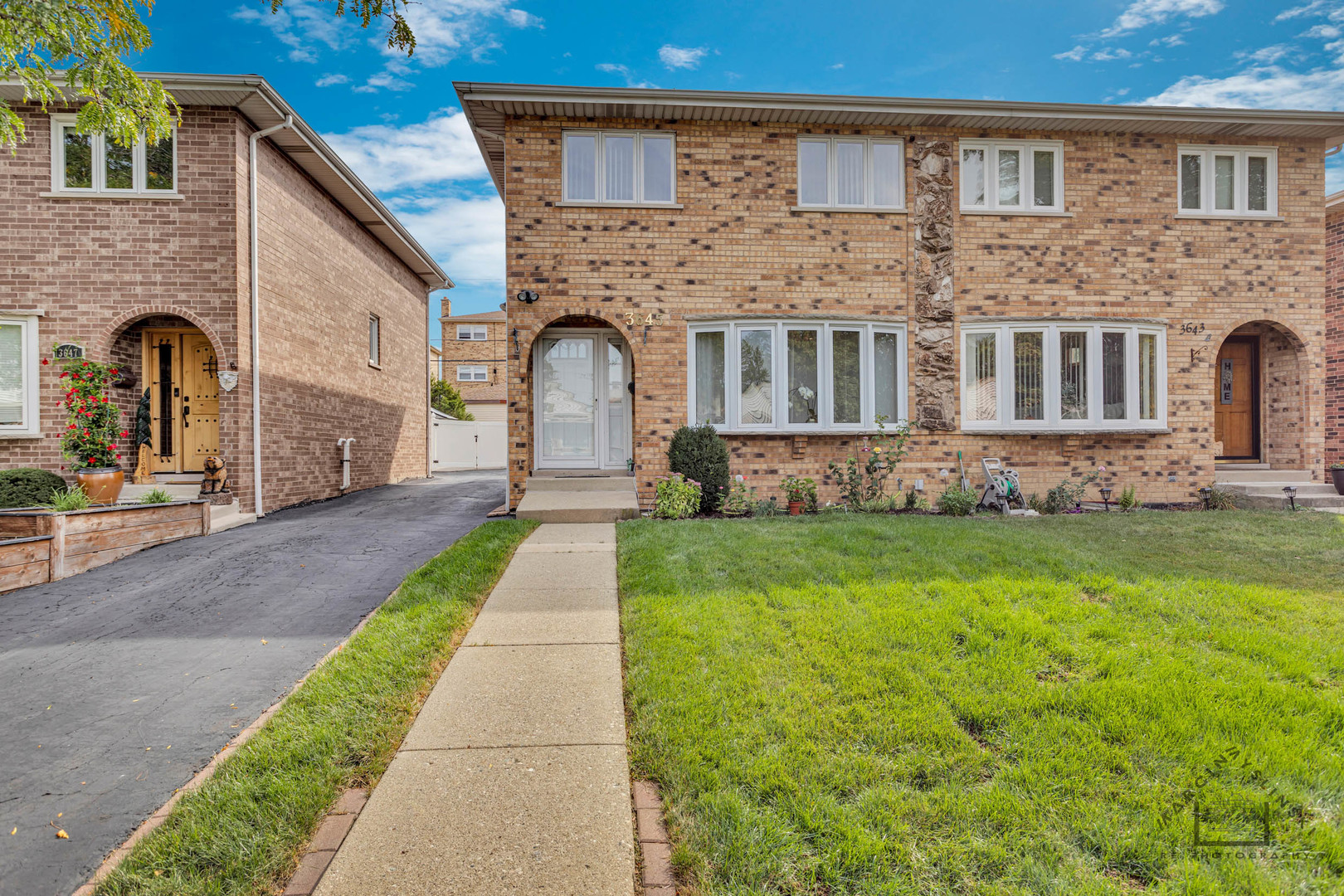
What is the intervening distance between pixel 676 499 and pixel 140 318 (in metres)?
8.65

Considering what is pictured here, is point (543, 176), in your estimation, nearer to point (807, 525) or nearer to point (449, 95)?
point (449, 95)

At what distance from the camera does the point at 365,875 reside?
2.00 meters

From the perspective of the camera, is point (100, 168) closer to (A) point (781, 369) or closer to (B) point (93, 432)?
(B) point (93, 432)

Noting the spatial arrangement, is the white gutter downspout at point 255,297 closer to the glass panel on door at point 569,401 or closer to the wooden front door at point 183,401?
the wooden front door at point 183,401

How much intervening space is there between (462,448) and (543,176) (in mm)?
15422

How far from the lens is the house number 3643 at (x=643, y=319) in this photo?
9547mm

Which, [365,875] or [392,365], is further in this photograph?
[392,365]

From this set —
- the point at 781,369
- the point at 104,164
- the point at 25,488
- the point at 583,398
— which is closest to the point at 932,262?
the point at 781,369

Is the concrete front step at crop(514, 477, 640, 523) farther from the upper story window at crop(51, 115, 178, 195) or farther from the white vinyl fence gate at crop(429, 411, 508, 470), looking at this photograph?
the white vinyl fence gate at crop(429, 411, 508, 470)

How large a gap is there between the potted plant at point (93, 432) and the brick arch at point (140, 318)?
662 millimetres

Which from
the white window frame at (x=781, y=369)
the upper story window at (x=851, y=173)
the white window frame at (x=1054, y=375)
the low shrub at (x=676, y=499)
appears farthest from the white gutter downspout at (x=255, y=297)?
the white window frame at (x=1054, y=375)

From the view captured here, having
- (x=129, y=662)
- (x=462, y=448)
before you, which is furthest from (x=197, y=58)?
(x=462, y=448)

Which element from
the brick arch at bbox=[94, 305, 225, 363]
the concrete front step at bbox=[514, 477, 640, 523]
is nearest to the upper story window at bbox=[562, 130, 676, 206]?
the concrete front step at bbox=[514, 477, 640, 523]

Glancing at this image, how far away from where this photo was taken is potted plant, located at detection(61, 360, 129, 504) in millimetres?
8039
